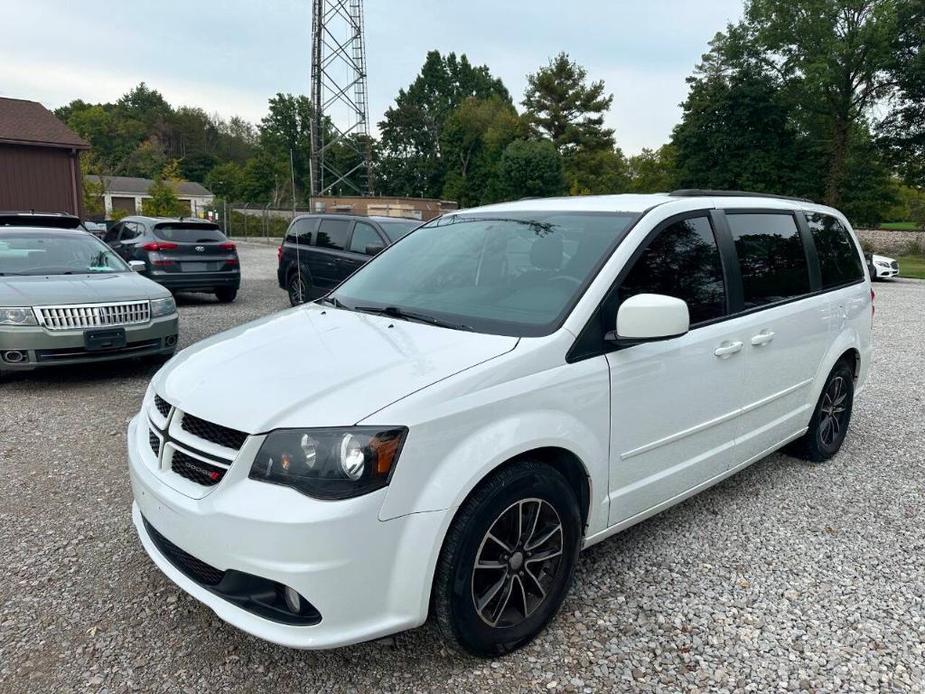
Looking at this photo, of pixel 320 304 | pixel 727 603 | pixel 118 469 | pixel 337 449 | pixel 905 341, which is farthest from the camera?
pixel 905 341

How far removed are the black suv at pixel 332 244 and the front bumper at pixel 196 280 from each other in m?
1.14

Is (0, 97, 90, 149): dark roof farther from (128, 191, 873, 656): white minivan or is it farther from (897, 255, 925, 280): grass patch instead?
(897, 255, 925, 280): grass patch

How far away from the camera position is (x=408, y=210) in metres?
35.6

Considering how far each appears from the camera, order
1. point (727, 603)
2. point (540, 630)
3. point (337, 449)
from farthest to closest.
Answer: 1. point (727, 603)
2. point (540, 630)
3. point (337, 449)

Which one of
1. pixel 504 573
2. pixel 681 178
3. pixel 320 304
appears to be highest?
pixel 681 178

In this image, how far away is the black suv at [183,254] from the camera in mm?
11820

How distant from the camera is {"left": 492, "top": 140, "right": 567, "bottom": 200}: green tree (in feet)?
162

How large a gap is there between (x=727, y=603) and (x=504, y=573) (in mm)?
1127

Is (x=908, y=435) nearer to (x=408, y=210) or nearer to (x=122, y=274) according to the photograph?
(x=122, y=274)

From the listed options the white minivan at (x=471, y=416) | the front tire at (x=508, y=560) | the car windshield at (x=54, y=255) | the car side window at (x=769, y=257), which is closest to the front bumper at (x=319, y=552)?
the white minivan at (x=471, y=416)

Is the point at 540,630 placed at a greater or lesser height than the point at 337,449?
lesser

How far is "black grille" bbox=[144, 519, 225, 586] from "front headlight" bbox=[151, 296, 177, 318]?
4.48 m

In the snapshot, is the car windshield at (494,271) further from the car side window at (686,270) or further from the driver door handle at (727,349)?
the driver door handle at (727,349)

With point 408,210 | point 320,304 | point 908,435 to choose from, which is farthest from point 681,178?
point 320,304
